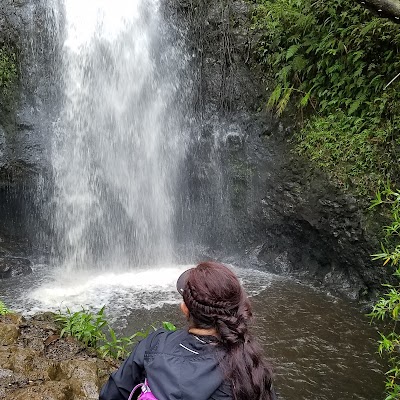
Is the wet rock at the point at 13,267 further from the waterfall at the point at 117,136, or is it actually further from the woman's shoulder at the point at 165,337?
the woman's shoulder at the point at 165,337

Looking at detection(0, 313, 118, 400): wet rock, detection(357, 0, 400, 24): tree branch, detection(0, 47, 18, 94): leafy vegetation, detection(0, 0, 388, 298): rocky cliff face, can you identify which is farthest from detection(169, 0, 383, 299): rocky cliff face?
detection(0, 313, 118, 400): wet rock

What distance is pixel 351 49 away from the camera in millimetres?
7387

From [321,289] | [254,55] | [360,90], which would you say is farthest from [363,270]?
[254,55]

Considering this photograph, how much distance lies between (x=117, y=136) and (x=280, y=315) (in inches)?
208

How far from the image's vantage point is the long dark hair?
1612 millimetres

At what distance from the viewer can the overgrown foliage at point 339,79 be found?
6848 mm

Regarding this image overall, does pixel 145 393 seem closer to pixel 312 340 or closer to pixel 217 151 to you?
pixel 312 340

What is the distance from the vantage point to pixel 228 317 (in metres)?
1.62

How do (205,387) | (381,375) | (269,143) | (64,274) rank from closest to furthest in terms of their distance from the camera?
(205,387)
(381,375)
(64,274)
(269,143)

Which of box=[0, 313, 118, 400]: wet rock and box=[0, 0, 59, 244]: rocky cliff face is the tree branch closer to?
box=[0, 313, 118, 400]: wet rock

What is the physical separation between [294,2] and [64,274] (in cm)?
714

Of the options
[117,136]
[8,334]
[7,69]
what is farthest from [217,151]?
[8,334]

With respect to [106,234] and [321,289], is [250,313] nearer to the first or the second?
[321,289]

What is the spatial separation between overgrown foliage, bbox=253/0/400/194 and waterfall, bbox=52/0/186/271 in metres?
2.37
